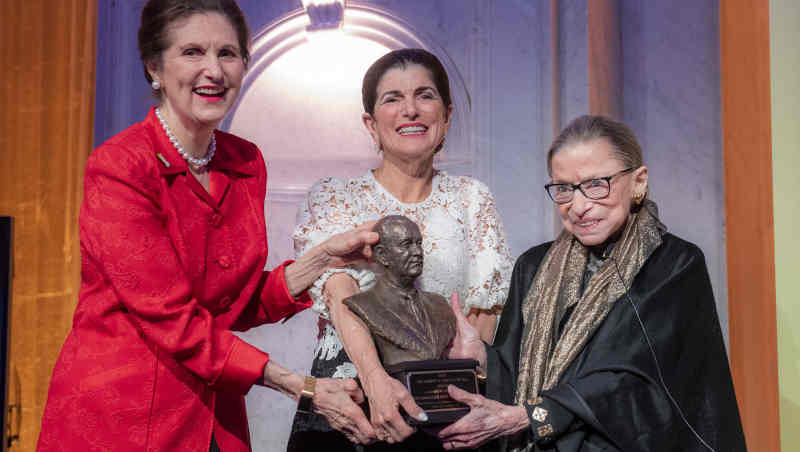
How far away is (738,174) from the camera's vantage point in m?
3.59

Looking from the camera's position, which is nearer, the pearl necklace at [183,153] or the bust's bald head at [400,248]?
the pearl necklace at [183,153]

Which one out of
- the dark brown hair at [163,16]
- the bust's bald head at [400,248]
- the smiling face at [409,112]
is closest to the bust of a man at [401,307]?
the bust's bald head at [400,248]

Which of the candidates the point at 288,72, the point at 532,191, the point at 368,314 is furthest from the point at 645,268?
the point at 288,72

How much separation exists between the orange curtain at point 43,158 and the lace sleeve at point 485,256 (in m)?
2.57

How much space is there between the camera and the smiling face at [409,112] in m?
2.91

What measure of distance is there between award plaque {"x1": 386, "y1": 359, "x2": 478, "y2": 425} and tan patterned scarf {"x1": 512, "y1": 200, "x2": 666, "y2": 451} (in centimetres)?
19

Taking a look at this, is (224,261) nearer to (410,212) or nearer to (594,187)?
(410,212)

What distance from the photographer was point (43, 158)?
448 centimetres

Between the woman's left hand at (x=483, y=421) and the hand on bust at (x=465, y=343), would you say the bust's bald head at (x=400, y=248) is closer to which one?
the hand on bust at (x=465, y=343)

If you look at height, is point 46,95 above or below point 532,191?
above

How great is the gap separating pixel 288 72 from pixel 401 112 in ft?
7.98

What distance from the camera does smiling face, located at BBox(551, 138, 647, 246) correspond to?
8.16 feet

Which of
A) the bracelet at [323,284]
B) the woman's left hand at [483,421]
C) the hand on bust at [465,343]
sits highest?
the bracelet at [323,284]

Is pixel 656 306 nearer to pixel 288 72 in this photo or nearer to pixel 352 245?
pixel 352 245
